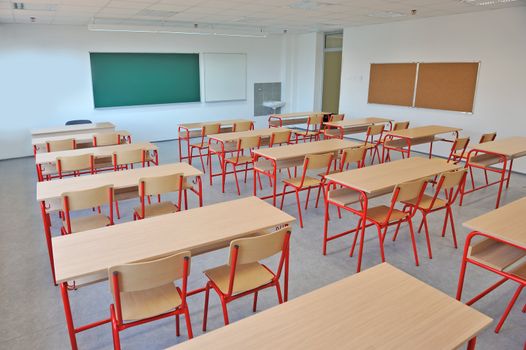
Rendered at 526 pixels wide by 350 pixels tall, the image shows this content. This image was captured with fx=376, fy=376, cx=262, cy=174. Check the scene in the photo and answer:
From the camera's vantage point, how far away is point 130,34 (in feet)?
29.1

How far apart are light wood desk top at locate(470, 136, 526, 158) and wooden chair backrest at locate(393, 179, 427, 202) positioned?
212cm

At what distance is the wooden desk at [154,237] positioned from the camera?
2027 mm

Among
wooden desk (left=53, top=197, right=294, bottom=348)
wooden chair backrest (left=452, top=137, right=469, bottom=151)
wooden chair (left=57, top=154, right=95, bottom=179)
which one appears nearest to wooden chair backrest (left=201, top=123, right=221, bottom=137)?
wooden chair (left=57, top=154, right=95, bottom=179)

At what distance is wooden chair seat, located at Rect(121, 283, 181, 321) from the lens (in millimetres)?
2098

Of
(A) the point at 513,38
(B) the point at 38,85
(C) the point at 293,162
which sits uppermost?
(A) the point at 513,38

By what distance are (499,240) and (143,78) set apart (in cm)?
864

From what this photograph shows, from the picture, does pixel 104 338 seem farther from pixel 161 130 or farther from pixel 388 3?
pixel 161 130

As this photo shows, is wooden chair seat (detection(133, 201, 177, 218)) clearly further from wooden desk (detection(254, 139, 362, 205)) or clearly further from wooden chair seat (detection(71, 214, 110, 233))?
wooden desk (detection(254, 139, 362, 205))

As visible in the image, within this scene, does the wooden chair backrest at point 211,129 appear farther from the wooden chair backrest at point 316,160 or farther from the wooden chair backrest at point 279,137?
the wooden chair backrest at point 316,160

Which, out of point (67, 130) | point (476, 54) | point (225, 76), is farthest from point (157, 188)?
point (225, 76)

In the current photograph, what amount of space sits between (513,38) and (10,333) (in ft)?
27.1

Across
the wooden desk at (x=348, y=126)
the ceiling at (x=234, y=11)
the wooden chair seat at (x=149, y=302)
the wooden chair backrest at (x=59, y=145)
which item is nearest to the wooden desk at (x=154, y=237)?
the wooden chair seat at (x=149, y=302)

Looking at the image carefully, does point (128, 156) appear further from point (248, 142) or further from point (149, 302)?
point (149, 302)

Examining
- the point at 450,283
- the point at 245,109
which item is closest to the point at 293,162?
the point at 450,283
